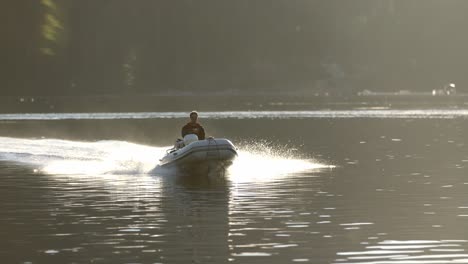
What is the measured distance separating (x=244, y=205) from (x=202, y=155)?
427 inches

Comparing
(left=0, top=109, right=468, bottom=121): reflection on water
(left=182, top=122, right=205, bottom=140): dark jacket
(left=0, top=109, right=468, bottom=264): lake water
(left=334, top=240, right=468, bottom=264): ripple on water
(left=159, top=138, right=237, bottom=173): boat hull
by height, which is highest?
(left=0, top=109, right=468, bottom=121): reflection on water

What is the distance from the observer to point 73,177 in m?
43.9

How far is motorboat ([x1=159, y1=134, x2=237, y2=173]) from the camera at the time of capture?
143 ft

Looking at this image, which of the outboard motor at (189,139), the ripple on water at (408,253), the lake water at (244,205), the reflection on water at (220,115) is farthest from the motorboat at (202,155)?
the reflection on water at (220,115)

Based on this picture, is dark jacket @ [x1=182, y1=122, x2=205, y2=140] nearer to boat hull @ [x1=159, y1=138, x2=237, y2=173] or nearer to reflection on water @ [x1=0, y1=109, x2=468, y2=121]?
boat hull @ [x1=159, y1=138, x2=237, y2=173]

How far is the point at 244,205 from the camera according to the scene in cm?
3303

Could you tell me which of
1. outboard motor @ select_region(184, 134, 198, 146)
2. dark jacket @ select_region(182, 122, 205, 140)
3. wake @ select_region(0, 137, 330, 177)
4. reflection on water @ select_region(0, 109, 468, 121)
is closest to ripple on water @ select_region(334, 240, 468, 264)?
wake @ select_region(0, 137, 330, 177)

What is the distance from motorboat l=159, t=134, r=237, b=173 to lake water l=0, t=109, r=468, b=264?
589mm

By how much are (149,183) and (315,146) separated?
27046 mm

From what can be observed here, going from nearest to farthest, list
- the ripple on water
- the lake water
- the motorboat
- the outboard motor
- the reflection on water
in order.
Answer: the ripple on water < the lake water < the motorboat < the outboard motor < the reflection on water

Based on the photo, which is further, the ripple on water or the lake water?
the lake water

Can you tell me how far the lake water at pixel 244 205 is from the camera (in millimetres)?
24672

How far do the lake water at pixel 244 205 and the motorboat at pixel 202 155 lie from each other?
589 millimetres

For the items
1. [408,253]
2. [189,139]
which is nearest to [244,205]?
[408,253]
